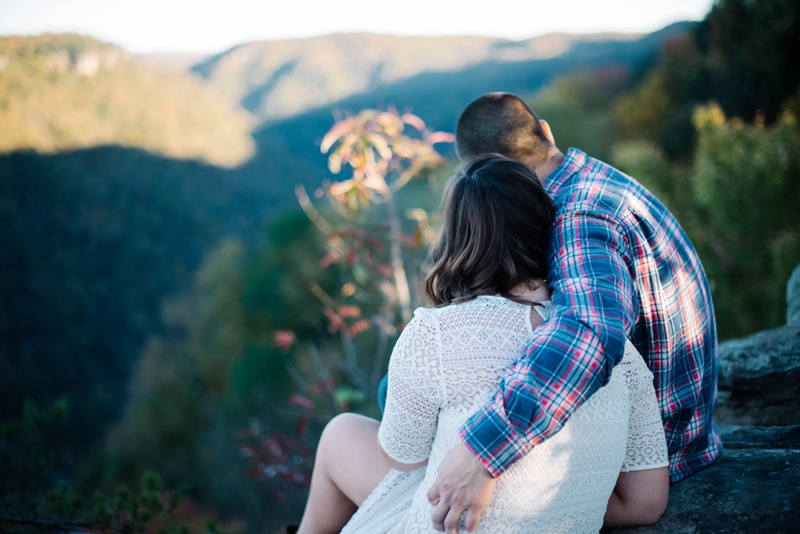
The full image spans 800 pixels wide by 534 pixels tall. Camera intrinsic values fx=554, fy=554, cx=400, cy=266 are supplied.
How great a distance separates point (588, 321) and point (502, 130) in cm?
99

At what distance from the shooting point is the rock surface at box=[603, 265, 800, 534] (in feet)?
4.86

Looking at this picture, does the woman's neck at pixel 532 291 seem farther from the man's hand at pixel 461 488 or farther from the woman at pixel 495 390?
the man's hand at pixel 461 488

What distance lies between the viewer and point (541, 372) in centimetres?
116

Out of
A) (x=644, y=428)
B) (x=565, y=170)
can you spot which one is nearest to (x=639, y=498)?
(x=644, y=428)

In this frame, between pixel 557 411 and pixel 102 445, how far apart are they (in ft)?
99.1

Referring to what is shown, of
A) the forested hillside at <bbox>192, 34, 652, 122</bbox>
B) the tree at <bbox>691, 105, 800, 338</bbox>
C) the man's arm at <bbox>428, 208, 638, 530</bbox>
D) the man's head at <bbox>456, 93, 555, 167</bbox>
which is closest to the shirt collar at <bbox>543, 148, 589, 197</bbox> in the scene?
the man's head at <bbox>456, 93, 555, 167</bbox>

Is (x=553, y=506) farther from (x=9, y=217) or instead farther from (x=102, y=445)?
(x=9, y=217)

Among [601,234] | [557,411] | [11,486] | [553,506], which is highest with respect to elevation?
[601,234]

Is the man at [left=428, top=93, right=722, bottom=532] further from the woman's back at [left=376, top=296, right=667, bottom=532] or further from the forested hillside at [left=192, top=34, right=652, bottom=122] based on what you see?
the forested hillside at [left=192, top=34, right=652, bottom=122]

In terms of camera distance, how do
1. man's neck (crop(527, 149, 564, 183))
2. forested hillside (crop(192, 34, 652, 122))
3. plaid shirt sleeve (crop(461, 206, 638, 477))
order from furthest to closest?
forested hillside (crop(192, 34, 652, 122))
man's neck (crop(527, 149, 564, 183))
plaid shirt sleeve (crop(461, 206, 638, 477))

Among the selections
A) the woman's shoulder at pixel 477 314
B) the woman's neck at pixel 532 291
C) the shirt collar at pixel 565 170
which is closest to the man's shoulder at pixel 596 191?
the shirt collar at pixel 565 170

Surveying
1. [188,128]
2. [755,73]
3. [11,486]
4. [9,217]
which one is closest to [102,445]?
[9,217]

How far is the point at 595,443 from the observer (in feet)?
4.12

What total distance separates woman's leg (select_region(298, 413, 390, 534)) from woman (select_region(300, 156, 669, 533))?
0.29 ft
